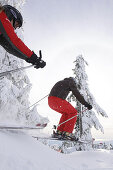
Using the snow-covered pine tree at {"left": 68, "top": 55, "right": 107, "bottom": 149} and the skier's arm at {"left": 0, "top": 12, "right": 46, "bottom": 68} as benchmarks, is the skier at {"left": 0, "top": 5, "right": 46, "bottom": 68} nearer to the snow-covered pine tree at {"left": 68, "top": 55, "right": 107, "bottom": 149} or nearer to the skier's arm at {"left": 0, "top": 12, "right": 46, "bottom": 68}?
the skier's arm at {"left": 0, "top": 12, "right": 46, "bottom": 68}

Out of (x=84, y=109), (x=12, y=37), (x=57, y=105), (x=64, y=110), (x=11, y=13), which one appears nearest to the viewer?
(x=12, y=37)

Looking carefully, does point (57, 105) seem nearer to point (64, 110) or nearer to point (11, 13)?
point (64, 110)

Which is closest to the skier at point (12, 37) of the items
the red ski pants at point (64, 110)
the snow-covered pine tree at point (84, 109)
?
the red ski pants at point (64, 110)

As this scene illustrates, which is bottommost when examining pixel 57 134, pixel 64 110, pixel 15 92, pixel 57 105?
pixel 57 134

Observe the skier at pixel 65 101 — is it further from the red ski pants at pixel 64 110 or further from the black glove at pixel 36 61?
the black glove at pixel 36 61

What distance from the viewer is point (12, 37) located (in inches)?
128

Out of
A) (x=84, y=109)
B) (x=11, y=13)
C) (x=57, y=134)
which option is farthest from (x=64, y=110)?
(x=84, y=109)

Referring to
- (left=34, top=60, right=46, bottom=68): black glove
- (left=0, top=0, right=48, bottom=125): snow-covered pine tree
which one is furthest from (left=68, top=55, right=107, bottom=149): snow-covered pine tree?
(left=34, top=60, right=46, bottom=68): black glove

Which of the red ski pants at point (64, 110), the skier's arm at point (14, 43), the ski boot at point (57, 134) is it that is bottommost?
the ski boot at point (57, 134)

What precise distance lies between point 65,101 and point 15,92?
210 inches

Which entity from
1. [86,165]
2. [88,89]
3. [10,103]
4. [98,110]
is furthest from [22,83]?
[86,165]

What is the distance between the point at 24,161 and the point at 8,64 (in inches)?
356

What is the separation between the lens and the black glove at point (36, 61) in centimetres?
344

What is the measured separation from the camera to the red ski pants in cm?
508
